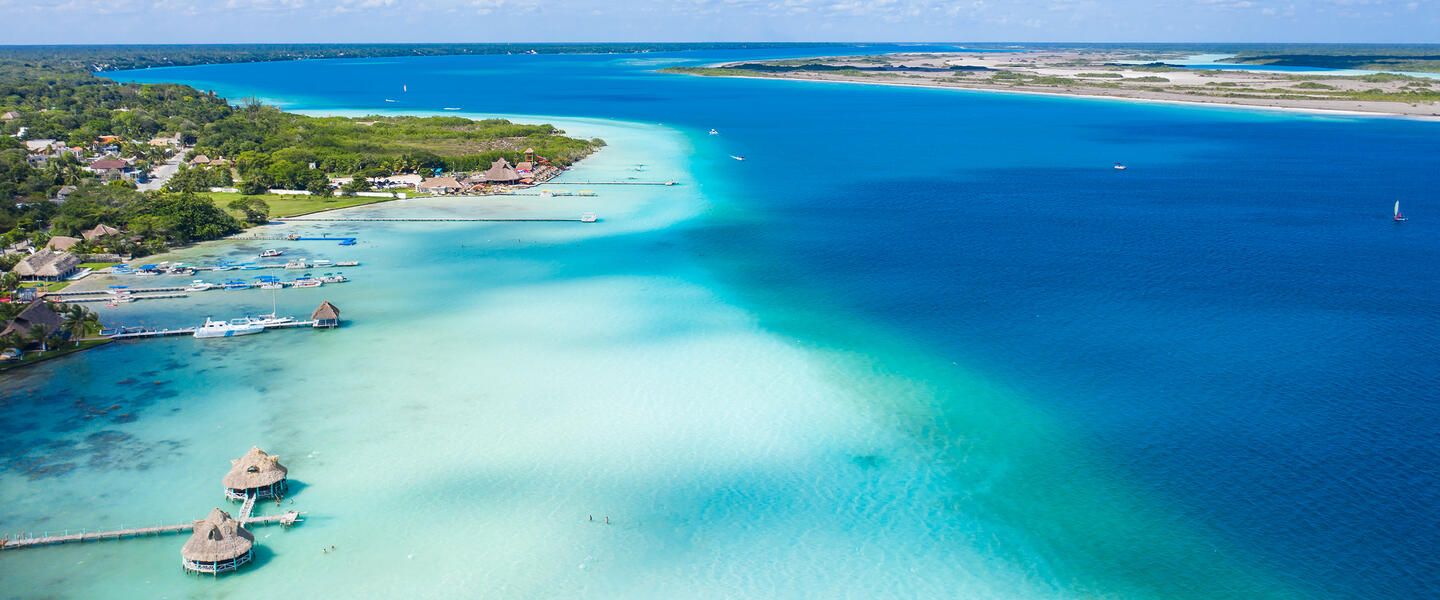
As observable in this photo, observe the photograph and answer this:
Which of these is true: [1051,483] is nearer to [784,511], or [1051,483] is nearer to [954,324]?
[784,511]

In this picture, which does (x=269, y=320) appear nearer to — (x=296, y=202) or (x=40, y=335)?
(x=40, y=335)

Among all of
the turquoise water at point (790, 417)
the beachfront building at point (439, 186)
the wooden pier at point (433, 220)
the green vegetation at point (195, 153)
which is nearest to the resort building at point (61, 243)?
the green vegetation at point (195, 153)

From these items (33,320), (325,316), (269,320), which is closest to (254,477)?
(325,316)

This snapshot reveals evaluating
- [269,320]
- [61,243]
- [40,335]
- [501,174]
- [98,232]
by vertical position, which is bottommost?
[269,320]

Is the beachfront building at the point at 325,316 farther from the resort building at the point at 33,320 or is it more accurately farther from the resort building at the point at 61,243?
the resort building at the point at 61,243

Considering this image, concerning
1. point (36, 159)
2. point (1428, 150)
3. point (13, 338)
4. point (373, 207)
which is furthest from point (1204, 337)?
point (36, 159)

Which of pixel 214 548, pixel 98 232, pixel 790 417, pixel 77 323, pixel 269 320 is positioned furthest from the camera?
pixel 98 232

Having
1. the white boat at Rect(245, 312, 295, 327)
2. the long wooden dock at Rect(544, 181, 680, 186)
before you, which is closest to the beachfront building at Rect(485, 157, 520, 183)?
the long wooden dock at Rect(544, 181, 680, 186)
